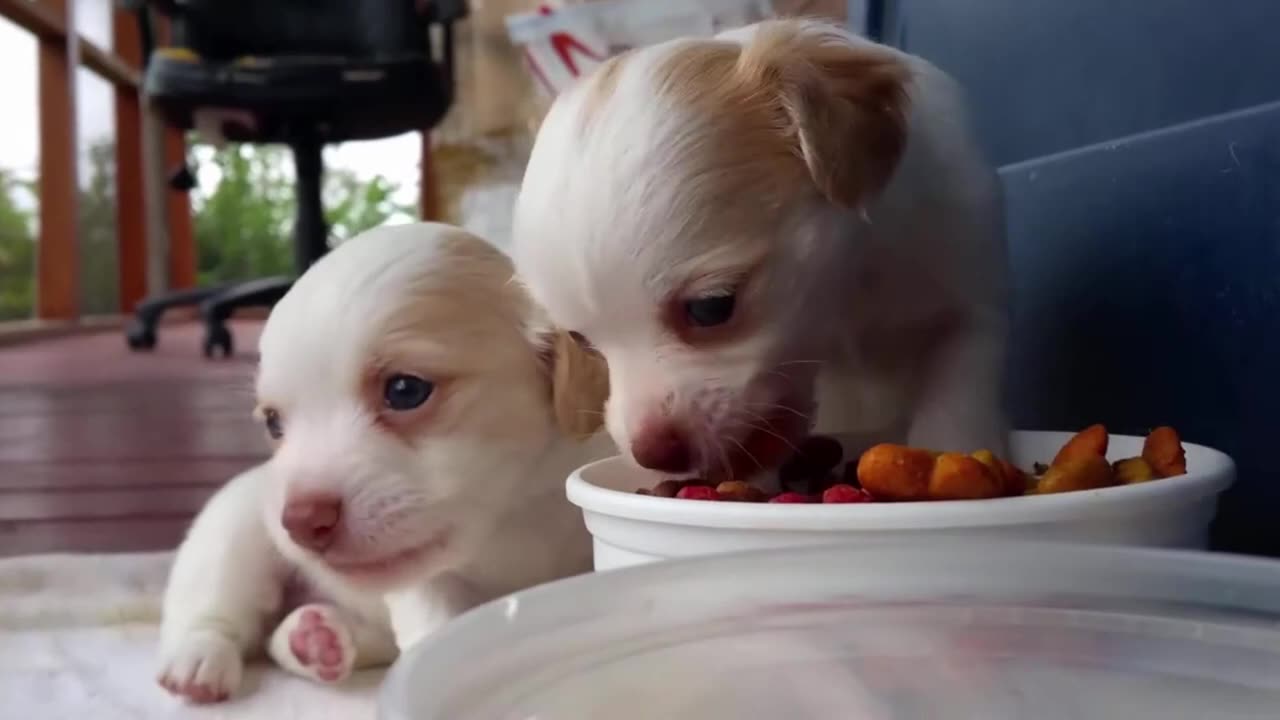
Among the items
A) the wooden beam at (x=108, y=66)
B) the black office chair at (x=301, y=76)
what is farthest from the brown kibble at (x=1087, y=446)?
the wooden beam at (x=108, y=66)

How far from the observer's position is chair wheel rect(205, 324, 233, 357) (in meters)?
4.36

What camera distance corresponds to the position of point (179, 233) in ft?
23.2

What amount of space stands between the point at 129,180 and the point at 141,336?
82.2 inches

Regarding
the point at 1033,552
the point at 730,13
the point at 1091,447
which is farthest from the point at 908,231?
the point at 730,13

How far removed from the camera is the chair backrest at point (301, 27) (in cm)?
397

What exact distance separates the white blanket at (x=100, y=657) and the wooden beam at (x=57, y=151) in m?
4.13

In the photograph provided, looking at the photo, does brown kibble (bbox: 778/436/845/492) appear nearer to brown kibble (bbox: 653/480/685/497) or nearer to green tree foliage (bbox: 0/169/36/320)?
brown kibble (bbox: 653/480/685/497)

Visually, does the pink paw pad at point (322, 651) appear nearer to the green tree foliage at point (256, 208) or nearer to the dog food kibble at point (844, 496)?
the dog food kibble at point (844, 496)

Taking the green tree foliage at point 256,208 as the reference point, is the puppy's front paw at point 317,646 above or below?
above

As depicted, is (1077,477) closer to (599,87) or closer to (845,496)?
(845,496)

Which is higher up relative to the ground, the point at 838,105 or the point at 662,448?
the point at 838,105

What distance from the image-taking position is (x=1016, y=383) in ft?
4.84

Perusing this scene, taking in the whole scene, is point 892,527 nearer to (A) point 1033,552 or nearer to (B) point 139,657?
(A) point 1033,552

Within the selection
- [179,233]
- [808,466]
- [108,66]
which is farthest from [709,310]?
[179,233]
